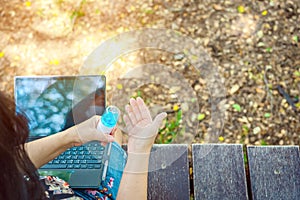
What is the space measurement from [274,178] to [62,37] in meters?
1.38

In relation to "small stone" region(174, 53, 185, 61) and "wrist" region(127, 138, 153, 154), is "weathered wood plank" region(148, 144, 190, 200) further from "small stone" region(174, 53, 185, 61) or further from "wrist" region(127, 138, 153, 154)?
"small stone" region(174, 53, 185, 61)

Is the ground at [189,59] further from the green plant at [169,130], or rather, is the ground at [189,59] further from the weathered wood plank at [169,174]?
the weathered wood plank at [169,174]

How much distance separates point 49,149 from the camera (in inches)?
48.9

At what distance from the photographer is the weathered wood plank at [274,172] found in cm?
Answer: 127

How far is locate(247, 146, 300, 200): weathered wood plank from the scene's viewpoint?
1.27m

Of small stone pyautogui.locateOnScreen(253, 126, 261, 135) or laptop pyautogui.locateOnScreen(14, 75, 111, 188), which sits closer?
laptop pyautogui.locateOnScreen(14, 75, 111, 188)

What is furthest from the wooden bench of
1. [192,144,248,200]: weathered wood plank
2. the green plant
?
the green plant

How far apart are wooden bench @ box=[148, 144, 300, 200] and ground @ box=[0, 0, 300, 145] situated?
2.29 feet

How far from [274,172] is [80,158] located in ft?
1.85

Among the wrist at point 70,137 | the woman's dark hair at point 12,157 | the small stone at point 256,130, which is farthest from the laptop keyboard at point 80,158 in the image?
the small stone at point 256,130

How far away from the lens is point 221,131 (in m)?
2.07

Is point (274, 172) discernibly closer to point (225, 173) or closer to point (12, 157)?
point (225, 173)

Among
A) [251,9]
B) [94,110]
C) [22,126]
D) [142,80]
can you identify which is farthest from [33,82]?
[251,9]

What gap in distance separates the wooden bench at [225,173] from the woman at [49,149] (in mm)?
123
